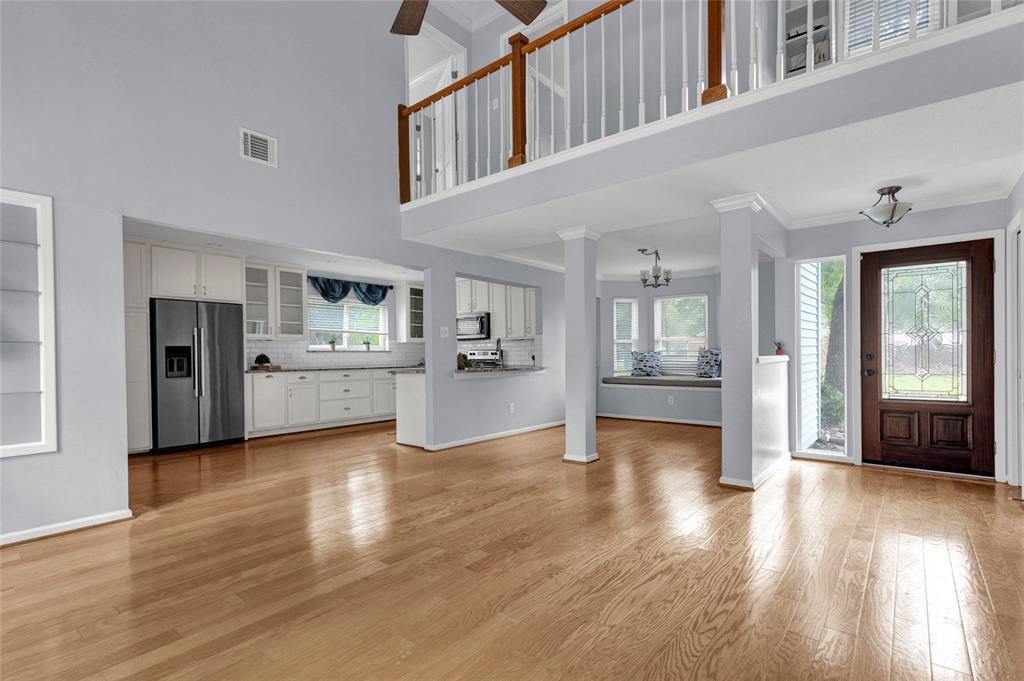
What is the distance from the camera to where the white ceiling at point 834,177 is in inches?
102

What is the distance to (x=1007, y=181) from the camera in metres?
3.71

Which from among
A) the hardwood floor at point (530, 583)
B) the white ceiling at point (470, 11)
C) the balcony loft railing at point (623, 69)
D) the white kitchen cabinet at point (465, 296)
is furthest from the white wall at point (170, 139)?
the white kitchen cabinet at point (465, 296)

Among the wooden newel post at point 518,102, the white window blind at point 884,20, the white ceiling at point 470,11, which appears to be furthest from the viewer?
the white ceiling at point 470,11

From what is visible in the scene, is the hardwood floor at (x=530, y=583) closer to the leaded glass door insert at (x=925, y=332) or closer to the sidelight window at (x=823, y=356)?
the leaded glass door insert at (x=925, y=332)

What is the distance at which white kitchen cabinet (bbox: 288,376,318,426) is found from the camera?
6.61 m

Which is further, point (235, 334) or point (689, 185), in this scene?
point (235, 334)

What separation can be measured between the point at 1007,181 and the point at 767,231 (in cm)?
161

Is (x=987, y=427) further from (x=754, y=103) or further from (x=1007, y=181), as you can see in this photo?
(x=754, y=103)

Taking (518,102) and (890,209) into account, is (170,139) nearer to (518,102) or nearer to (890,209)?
(518,102)

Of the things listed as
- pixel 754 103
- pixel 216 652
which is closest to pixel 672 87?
pixel 754 103

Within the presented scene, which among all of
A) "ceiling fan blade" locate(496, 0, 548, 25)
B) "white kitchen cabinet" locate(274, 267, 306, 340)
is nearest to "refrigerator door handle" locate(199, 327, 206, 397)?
"white kitchen cabinet" locate(274, 267, 306, 340)

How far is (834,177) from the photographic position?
338 cm

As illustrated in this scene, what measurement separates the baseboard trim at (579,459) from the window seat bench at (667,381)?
269cm

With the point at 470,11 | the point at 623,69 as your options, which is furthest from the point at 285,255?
the point at 623,69
